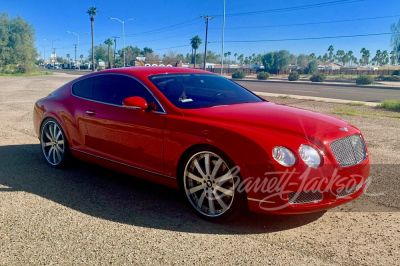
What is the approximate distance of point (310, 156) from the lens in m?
3.50

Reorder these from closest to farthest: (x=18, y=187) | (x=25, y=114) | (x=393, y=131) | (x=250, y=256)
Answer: (x=250, y=256) < (x=18, y=187) < (x=393, y=131) < (x=25, y=114)

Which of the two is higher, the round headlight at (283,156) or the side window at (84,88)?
the side window at (84,88)

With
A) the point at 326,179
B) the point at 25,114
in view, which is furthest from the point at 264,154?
the point at 25,114

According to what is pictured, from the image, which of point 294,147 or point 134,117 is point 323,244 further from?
point 134,117

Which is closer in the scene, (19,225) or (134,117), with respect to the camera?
(19,225)

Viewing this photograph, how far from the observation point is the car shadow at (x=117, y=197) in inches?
152

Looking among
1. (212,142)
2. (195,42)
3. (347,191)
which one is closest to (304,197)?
(347,191)

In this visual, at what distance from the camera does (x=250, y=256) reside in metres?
3.21

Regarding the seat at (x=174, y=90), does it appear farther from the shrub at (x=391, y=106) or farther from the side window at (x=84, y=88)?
the shrub at (x=391, y=106)

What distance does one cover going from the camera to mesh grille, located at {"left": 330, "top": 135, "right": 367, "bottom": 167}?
3666 mm

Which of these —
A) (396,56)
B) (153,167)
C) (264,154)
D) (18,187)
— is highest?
(396,56)

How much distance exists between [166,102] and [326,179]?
76.6 inches

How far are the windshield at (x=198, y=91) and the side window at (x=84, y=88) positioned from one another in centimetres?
115

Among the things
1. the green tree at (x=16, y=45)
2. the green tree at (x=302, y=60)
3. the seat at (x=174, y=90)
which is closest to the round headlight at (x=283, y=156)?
the seat at (x=174, y=90)
